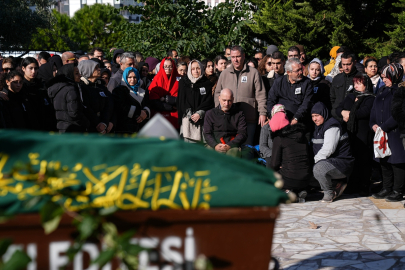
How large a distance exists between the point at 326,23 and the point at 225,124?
9.17m

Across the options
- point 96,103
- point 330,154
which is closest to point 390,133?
point 330,154

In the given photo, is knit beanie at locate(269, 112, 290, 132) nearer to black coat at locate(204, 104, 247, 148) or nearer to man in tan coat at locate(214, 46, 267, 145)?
black coat at locate(204, 104, 247, 148)

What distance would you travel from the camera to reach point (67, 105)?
23.0 ft

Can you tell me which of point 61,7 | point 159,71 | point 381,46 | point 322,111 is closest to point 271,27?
point 381,46

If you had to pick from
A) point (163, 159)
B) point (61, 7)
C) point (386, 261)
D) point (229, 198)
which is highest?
point (61, 7)

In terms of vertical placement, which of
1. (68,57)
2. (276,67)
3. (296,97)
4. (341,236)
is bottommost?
(341,236)

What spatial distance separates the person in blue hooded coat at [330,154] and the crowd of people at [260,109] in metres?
0.02

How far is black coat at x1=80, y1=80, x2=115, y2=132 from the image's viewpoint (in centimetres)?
748

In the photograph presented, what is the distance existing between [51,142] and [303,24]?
14580 mm

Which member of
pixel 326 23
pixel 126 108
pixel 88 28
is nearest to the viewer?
pixel 126 108

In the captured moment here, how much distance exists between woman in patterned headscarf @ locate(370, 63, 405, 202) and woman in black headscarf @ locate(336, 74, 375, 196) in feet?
1.18

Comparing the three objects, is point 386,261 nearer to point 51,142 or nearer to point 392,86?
point 392,86

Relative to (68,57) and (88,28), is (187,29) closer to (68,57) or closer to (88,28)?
(68,57)

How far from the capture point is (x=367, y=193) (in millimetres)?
8180
